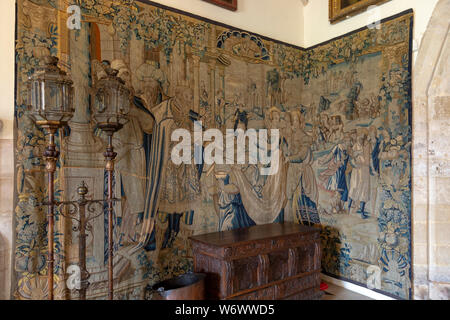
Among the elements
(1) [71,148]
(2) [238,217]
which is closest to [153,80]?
(1) [71,148]

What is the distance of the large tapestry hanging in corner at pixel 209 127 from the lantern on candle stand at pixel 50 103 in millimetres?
423

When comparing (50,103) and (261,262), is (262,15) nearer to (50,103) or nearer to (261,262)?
(50,103)

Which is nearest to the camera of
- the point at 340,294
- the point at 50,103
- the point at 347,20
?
the point at 50,103

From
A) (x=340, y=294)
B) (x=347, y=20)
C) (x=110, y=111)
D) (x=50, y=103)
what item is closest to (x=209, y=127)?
(x=110, y=111)

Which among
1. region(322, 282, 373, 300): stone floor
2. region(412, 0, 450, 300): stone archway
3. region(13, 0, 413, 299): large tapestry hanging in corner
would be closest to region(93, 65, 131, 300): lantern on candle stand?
region(13, 0, 413, 299): large tapestry hanging in corner

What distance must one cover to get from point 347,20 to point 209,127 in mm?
2725

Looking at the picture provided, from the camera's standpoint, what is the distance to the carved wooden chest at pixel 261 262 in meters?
3.49

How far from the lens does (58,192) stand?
314cm

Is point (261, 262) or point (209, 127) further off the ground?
point (209, 127)

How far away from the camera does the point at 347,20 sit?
477 centimetres

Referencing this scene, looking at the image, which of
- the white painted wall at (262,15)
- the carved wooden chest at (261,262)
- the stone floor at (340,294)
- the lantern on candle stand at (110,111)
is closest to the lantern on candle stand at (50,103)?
the lantern on candle stand at (110,111)

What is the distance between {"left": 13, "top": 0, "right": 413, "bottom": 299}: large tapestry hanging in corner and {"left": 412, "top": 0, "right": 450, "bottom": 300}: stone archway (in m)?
0.14

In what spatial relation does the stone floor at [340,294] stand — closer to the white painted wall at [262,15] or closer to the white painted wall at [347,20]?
the white painted wall at [347,20]

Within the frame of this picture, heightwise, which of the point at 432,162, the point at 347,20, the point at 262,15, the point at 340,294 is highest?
the point at 262,15
